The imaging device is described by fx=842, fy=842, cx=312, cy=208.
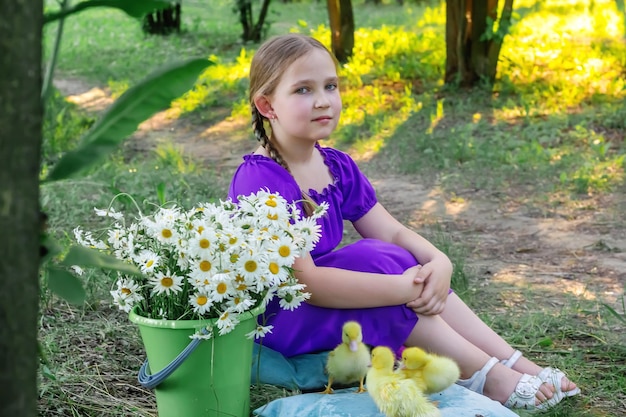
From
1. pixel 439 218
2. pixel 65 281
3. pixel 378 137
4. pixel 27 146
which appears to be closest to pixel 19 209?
pixel 27 146

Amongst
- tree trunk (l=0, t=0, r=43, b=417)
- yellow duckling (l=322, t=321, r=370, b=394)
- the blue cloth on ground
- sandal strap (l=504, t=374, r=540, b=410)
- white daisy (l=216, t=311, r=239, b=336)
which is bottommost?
sandal strap (l=504, t=374, r=540, b=410)

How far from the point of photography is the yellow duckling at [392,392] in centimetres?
202

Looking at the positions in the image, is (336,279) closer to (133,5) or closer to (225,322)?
(225,322)

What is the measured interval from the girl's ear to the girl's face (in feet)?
0.20

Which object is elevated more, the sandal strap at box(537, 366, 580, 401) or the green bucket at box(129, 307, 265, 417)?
the green bucket at box(129, 307, 265, 417)

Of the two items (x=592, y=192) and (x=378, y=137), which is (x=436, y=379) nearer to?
(x=592, y=192)

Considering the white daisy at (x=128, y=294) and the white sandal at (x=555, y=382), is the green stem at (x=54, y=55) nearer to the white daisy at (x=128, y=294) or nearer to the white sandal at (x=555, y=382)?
the white daisy at (x=128, y=294)

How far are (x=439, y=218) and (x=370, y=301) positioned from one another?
7.32ft

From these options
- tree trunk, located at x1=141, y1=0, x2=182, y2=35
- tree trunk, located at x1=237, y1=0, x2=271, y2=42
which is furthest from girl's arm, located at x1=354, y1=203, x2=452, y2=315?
tree trunk, located at x1=141, y1=0, x2=182, y2=35

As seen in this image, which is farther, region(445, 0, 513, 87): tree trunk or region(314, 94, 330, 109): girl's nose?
region(445, 0, 513, 87): tree trunk

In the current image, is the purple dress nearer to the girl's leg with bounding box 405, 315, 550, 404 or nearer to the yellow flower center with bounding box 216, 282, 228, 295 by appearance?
the girl's leg with bounding box 405, 315, 550, 404

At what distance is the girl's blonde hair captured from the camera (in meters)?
2.53

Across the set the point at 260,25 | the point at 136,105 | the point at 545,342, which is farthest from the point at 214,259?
the point at 260,25

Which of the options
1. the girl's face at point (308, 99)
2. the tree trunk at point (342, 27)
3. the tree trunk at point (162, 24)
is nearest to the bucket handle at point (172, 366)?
the girl's face at point (308, 99)
